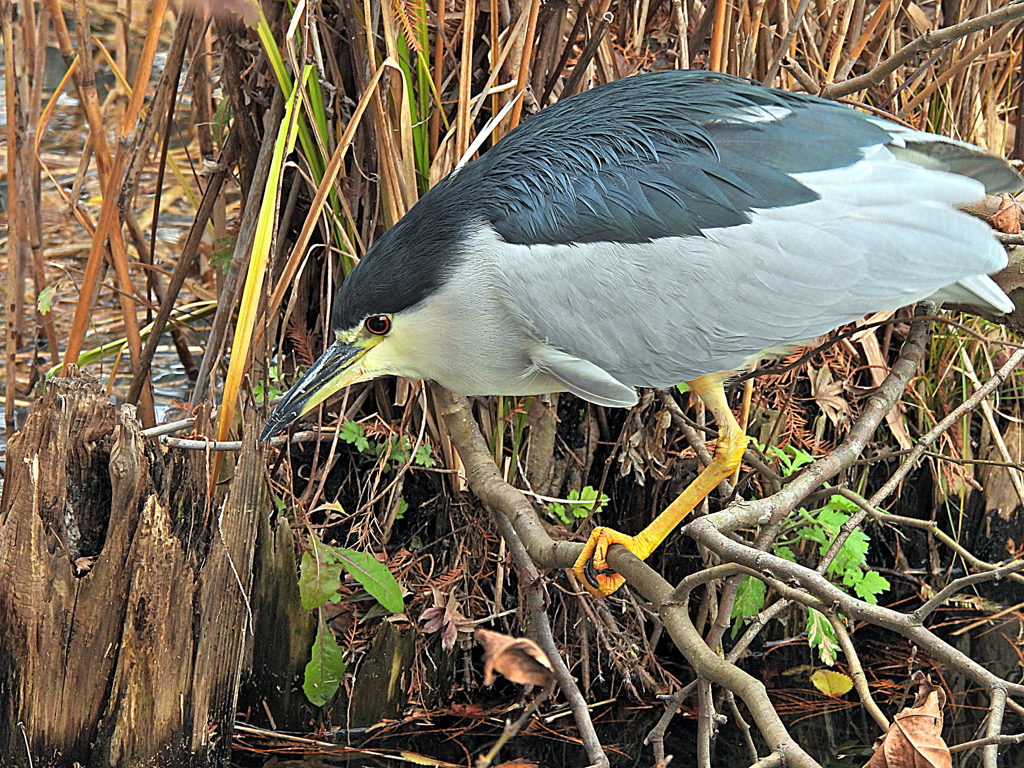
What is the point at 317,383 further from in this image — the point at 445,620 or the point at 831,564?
the point at 831,564

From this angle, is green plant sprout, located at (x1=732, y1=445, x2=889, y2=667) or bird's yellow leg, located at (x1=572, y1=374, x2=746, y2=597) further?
green plant sprout, located at (x1=732, y1=445, x2=889, y2=667)

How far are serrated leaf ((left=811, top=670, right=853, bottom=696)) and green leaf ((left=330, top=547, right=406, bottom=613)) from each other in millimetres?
1178

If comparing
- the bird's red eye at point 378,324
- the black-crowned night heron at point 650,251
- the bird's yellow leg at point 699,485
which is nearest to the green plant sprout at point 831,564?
the bird's yellow leg at point 699,485

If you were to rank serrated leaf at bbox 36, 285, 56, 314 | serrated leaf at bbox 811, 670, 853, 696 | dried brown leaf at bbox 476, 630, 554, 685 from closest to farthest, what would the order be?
dried brown leaf at bbox 476, 630, 554, 685 → serrated leaf at bbox 36, 285, 56, 314 → serrated leaf at bbox 811, 670, 853, 696

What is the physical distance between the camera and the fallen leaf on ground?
1339mm

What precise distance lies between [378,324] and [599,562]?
2.01 feet

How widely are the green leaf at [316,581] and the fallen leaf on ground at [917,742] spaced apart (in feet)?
4.40

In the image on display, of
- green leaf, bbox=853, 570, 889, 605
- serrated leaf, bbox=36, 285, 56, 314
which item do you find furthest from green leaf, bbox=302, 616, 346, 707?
green leaf, bbox=853, 570, 889, 605

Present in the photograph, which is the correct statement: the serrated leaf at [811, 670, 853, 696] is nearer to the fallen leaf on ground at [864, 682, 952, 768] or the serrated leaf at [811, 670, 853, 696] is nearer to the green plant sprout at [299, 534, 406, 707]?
the green plant sprout at [299, 534, 406, 707]

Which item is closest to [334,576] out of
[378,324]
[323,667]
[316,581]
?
[316,581]

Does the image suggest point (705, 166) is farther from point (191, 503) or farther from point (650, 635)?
point (650, 635)

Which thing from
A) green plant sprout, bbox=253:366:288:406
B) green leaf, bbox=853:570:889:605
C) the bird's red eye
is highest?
the bird's red eye

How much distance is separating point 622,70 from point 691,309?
88 centimetres

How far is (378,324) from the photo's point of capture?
6.49 ft
